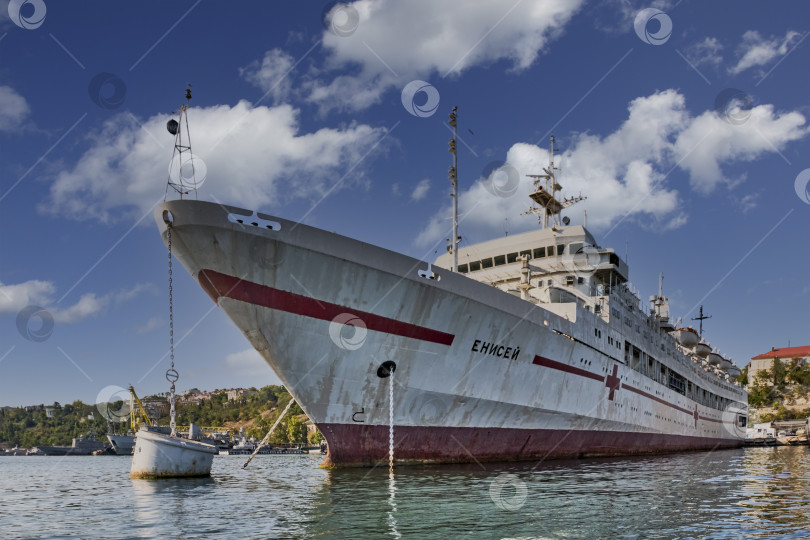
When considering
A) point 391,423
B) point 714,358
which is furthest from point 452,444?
point 714,358

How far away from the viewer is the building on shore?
100375 mm

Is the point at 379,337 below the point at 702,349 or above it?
below

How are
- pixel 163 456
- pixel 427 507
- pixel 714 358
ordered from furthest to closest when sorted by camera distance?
pixel 714 358 → pixel 163 456 → pixel 427 507

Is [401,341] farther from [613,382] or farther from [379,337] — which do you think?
[613,382]

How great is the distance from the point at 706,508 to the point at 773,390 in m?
104

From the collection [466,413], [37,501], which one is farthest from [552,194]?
[37,501]

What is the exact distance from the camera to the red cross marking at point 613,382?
24.7m

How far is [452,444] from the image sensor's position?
59.1 ft

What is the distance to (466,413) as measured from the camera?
59.1 feet

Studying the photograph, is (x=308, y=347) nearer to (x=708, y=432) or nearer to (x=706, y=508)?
(x=706, y=508)

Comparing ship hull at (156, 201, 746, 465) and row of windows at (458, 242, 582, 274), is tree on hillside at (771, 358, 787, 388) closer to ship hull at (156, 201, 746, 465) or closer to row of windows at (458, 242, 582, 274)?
row of windows at (458, 242, 582, 274)

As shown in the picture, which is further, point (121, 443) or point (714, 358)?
point (121, 443)

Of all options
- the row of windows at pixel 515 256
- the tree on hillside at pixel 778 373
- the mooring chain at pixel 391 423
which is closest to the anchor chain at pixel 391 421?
the mooring chain at pixel 391 423

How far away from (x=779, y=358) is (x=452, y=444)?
106 metres
